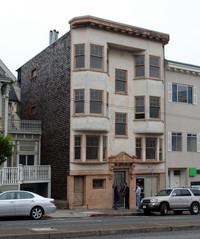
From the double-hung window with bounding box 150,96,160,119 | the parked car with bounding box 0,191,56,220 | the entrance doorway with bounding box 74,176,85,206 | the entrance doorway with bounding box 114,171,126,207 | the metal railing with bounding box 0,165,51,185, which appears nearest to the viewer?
the parked car with bounding box 0,191,56,220

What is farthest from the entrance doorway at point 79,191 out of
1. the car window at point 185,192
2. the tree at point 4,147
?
the car window at point 185,192

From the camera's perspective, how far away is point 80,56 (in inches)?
1049

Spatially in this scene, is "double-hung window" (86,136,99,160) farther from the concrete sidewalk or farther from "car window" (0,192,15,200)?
the concrete sidewalk

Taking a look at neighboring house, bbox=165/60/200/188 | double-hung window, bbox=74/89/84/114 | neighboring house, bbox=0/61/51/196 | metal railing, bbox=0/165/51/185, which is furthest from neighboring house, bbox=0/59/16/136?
neighboring house, bbox=165/60/200/188

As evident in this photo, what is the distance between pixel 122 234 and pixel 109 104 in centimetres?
1506

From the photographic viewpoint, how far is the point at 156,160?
94.5 ft

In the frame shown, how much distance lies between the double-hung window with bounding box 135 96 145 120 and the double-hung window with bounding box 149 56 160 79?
1.84 meters

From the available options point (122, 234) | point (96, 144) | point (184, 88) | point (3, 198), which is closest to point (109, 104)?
point (96, 144)

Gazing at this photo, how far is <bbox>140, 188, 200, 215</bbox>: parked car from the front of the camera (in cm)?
2280

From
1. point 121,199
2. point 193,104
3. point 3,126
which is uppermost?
point 193,104

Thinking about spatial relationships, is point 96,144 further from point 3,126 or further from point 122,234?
point 122,234

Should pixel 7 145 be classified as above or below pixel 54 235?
above

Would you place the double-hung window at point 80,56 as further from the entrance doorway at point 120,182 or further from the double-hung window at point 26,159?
the entrance doorway at point 120,182

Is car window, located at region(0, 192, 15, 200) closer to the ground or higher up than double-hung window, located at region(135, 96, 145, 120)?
closer to the ground
